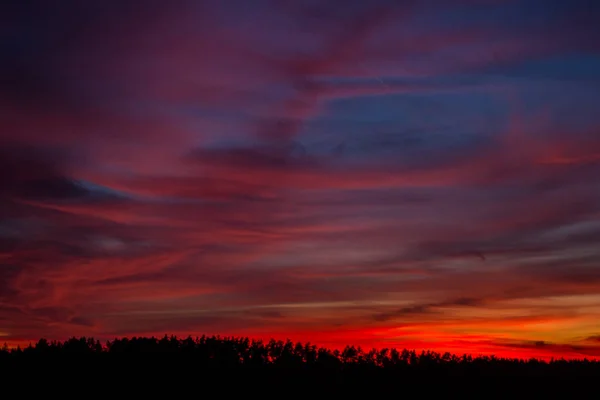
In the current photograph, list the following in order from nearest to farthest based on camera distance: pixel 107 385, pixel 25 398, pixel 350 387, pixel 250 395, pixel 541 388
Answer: pixel 25 398 < pixel 107 385 < pixel 250 395 < pixel 350 387 < pixel 541 388

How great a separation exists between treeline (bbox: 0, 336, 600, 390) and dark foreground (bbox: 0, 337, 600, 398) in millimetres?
65

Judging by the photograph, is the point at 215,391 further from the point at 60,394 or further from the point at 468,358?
the point at 468,358

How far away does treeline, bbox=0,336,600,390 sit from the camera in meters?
44.8

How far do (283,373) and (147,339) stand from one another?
9649 mm

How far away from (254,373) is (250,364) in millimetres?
930

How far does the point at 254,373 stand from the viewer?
49.6 m

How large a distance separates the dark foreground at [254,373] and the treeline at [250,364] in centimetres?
6

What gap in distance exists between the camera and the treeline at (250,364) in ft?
147

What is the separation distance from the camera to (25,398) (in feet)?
134

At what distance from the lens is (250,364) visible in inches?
1982

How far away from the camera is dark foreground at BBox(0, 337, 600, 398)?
43.8m

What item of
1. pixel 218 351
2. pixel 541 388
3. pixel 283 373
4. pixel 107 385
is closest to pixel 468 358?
pixel 541 388

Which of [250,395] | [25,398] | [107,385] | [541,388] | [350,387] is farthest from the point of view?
[541,388]

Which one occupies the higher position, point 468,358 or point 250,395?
point 468,358
